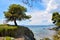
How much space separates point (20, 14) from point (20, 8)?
88 cm

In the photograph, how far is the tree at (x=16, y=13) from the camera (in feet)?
84.0

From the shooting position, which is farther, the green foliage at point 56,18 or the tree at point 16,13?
the green foliage at point 56,18

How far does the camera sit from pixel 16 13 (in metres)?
25.9

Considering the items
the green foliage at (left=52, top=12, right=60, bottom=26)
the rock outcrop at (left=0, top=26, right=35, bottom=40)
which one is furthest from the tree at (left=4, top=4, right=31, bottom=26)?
the green foliage at (left=52, top=12, right=60, bottom=26)

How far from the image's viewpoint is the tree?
1008 inches

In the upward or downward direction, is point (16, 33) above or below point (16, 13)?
below

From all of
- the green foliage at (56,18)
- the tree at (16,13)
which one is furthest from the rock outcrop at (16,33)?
the green foliage at (56,18)

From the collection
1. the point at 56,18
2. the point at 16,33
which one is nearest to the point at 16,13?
the point at 16,33

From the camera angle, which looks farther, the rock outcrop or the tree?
the tree

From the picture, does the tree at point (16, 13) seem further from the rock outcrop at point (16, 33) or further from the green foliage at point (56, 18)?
the green foliage at point (56, 18)

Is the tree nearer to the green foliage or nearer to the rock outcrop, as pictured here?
the rock outcrop

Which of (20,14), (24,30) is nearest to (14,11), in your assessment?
(20,14)

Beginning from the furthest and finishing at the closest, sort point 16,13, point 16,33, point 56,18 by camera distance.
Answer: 1. point 56,18
2. point 16,13
3. point 16,33

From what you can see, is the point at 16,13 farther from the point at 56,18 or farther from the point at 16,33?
the point at 56,18
